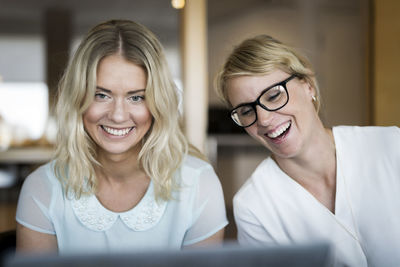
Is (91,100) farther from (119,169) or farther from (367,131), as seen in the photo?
(367,131)

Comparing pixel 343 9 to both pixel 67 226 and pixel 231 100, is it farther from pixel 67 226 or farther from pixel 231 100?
pixel 67 226

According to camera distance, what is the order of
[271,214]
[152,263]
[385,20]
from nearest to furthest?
1. [152,263]
2. [271,214]
3. [385,20]

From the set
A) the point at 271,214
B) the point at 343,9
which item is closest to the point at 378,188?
the point at 271,214

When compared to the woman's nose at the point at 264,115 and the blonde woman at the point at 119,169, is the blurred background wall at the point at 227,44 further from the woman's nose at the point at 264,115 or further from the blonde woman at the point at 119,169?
the woman's nose at the point at 264,115

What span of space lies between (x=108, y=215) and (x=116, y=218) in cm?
3

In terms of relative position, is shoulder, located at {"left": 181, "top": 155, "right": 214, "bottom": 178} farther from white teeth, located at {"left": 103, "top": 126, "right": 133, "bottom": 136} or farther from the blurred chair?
the blurred chair

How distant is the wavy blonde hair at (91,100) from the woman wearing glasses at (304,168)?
10.5 inches

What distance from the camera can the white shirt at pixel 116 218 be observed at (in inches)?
71.4

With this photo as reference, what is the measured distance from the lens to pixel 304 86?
1794 mm

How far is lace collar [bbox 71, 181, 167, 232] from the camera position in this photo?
Answer: 1819 mm

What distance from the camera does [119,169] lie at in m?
1.93

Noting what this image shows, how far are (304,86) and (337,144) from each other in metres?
0.27

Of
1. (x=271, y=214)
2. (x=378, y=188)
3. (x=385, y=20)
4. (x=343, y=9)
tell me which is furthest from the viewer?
(x=343, y=9)

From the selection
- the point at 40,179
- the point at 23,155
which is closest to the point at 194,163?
the point at 40,179
